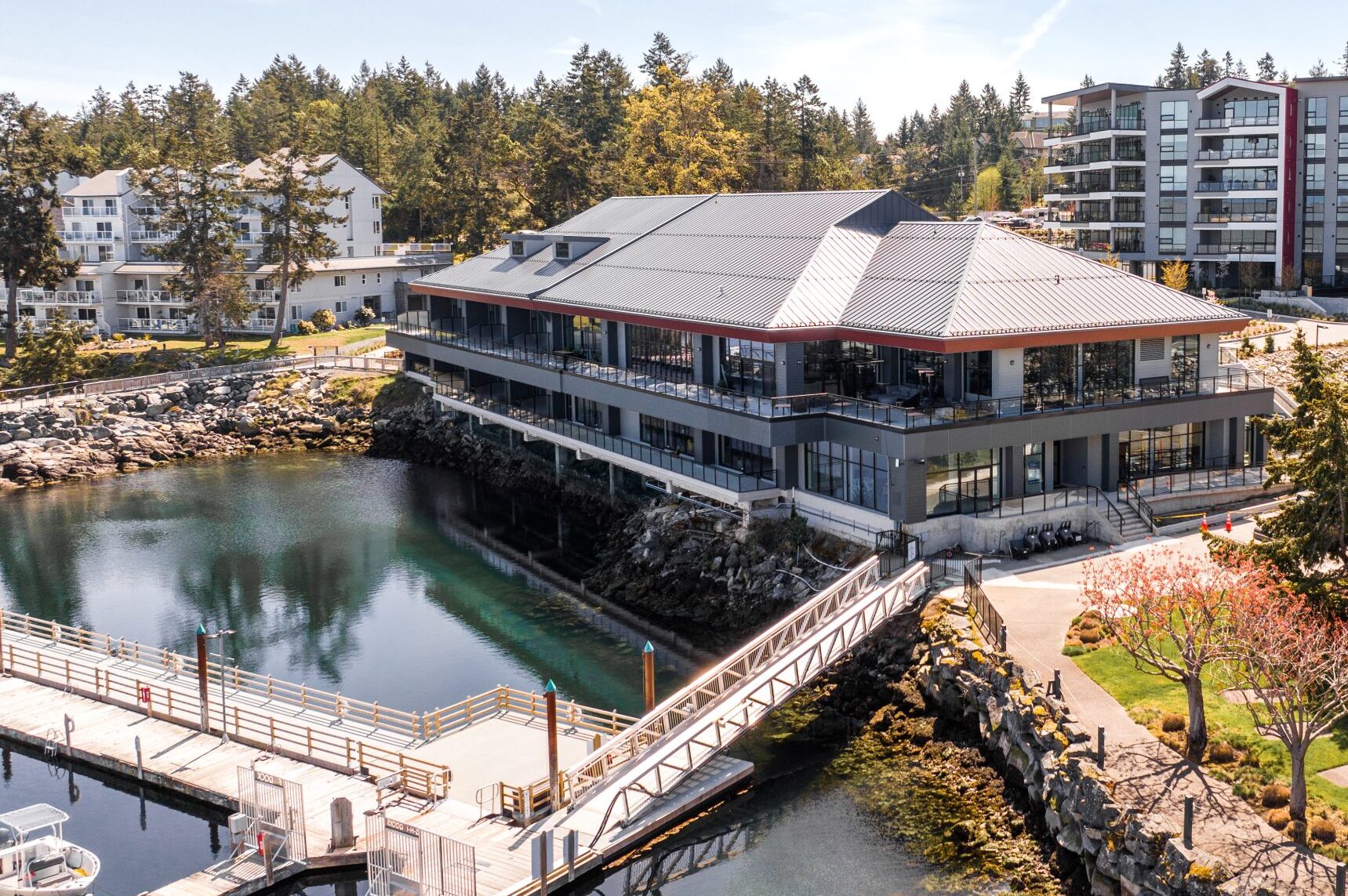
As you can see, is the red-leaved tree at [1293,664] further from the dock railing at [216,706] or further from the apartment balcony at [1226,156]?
the apartment balcony at [1226,156]

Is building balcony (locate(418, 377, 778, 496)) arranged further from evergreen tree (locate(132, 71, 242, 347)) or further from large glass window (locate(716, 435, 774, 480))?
evergreen tree (locate(132, 71, 242, 347))

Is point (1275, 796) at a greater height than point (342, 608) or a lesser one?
greater

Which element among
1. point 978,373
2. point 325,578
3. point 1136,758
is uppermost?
point 978,373

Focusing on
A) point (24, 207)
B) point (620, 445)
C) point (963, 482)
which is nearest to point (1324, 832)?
point (963, 482)

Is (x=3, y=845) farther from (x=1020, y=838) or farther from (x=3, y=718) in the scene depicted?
(x=1020, y=838)

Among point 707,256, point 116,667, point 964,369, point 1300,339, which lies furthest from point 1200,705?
point 707,256

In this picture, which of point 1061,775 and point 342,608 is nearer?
point 1061,775

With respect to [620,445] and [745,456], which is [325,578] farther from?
[745,456]

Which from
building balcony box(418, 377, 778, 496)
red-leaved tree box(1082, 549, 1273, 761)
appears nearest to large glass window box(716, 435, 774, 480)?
building balcony box(418, 377, 778, 496)
